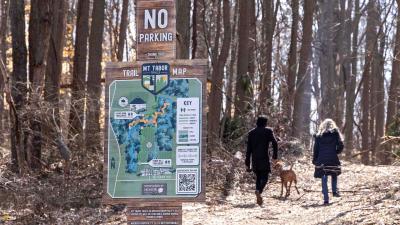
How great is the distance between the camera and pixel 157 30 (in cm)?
837

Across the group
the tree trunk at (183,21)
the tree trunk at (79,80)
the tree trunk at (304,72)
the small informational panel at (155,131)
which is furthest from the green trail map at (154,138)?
the tree trunk at (304,72)

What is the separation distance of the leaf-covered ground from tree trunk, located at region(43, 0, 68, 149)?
1067 millimetres

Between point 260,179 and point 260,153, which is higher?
point 260,153

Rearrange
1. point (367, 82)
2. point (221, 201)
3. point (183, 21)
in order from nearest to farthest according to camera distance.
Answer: point (221, 201)
point (183, 21)
point (367, 82)

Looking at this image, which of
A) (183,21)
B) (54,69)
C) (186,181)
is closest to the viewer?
(186,181)

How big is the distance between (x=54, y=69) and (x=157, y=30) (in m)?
11.6

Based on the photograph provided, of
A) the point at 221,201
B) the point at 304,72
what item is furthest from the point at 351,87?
the point at 221,201

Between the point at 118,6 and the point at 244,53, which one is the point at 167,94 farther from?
the point at 118,6

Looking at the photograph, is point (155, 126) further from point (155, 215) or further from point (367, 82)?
point (367, 82)

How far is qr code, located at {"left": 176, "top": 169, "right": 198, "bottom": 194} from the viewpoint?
8.16m

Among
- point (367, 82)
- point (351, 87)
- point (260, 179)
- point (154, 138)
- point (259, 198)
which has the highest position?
point (367, 82)

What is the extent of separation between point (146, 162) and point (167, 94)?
Result: 835mm

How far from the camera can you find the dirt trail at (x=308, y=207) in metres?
10.9

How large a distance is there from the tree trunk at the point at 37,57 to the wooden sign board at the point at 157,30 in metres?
7.44
